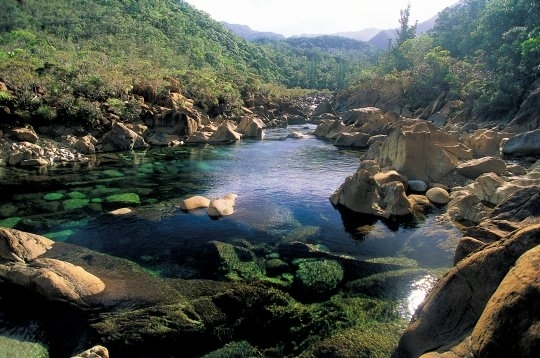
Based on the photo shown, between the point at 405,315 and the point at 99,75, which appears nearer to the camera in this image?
the point at 405,315

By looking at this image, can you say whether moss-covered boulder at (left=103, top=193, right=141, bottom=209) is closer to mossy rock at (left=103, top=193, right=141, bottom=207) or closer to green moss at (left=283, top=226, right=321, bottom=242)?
mossy rock at (left=103, top=193, right=141, bottom=207)

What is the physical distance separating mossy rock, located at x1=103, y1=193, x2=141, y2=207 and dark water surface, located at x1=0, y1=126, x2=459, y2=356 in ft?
0.19

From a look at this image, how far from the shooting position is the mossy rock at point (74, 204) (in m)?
21.4

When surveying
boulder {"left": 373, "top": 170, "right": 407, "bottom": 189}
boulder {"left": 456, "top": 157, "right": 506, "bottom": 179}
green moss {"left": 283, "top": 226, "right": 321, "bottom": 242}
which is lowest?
green moss {"left": 283, "top": 226, "right": 321, "bottom": 242}

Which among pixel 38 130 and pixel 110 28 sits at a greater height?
pixel 110 28

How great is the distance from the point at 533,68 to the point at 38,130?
46.2 meters

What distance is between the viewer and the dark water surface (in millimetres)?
15953

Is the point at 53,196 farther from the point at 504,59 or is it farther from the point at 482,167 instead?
the point at 504,59

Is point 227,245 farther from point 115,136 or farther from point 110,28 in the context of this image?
point 110,28

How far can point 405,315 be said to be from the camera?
37.6ft

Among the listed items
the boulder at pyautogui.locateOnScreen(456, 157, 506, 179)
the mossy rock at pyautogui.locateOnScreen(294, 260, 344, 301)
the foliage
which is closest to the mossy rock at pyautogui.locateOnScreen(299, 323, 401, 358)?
the mossy rock at pyautogui.locateOnScreen(294, 260, 344, 301)

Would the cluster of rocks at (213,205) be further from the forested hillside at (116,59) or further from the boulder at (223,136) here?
the boulder at (223,136)

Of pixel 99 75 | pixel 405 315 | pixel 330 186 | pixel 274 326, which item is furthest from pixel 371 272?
pixel 99 75

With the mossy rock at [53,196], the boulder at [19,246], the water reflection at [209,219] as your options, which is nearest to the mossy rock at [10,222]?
the water reflection at [209,219]
